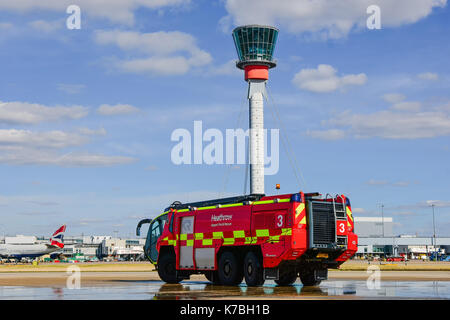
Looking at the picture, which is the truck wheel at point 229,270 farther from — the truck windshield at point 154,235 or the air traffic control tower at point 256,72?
the air traffic control tower at point 256,72

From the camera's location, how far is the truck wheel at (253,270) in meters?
24.0

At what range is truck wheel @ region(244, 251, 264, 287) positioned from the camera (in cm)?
2399

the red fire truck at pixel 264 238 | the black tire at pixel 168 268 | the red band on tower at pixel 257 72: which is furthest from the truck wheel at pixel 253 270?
the red band on tower at pixel 257 72

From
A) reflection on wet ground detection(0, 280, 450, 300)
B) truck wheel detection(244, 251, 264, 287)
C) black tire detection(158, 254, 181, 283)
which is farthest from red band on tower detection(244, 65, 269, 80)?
reflection on wet ground detection(0, 280, 450, 300)

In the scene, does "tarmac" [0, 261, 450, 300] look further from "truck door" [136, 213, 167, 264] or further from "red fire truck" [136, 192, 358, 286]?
"truck door" [136, 213, 167, 264]

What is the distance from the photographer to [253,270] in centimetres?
2420

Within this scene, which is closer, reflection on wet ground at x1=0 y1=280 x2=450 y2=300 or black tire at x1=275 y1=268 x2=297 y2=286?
reflection on wet ground at x1=0 y1=280 x2=450 y2=300

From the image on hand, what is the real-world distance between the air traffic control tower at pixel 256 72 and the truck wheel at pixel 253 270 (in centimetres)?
9446

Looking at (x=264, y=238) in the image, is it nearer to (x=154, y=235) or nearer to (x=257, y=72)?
(x=154, y=235)

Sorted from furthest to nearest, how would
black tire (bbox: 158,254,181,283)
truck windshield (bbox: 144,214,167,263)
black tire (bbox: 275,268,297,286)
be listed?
truck windshield (bbox: 144,214,167,263)
black tire (bbox: 158,254,181,283)
black tire (bbox: 275,268,297,286)
